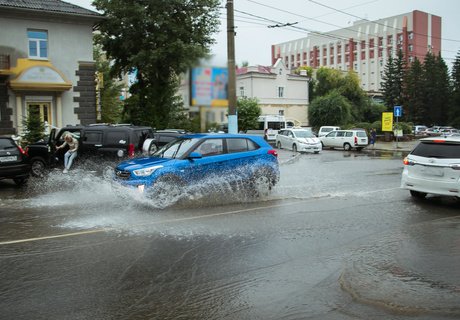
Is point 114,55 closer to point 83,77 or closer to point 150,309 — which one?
point 83,77

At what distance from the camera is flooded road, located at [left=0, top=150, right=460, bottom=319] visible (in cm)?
441

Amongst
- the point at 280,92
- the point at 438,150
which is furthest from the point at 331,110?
the point at 438,150

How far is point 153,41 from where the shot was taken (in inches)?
1148

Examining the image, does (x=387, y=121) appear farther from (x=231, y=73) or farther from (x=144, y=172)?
(x=144, y=172)

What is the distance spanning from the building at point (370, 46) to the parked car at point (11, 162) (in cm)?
7211

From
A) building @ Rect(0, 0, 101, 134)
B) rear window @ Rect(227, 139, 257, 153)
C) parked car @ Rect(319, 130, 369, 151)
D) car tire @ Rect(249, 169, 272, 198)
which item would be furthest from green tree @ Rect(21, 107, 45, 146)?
parked car @ Rect(319, 130, 369, 151)

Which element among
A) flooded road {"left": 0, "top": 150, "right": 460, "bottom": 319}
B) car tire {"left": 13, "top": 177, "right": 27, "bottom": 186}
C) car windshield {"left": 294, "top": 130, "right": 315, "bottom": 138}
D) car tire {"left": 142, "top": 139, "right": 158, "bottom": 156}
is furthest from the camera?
car windshield {"left": 294, "top": 130, "right": 315, "bottom": 138}

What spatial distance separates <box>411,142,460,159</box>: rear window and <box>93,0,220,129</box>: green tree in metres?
18.5

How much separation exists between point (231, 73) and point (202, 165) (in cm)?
328

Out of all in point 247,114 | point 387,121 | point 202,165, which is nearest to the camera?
point 202,165

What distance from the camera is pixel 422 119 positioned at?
7062 centimetres

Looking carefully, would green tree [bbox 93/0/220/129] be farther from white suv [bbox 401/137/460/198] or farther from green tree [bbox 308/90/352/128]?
green tree [bbox 308/90/352/128]

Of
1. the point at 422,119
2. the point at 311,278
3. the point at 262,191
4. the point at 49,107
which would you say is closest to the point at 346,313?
the point at 311,278

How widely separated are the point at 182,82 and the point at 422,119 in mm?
67707
